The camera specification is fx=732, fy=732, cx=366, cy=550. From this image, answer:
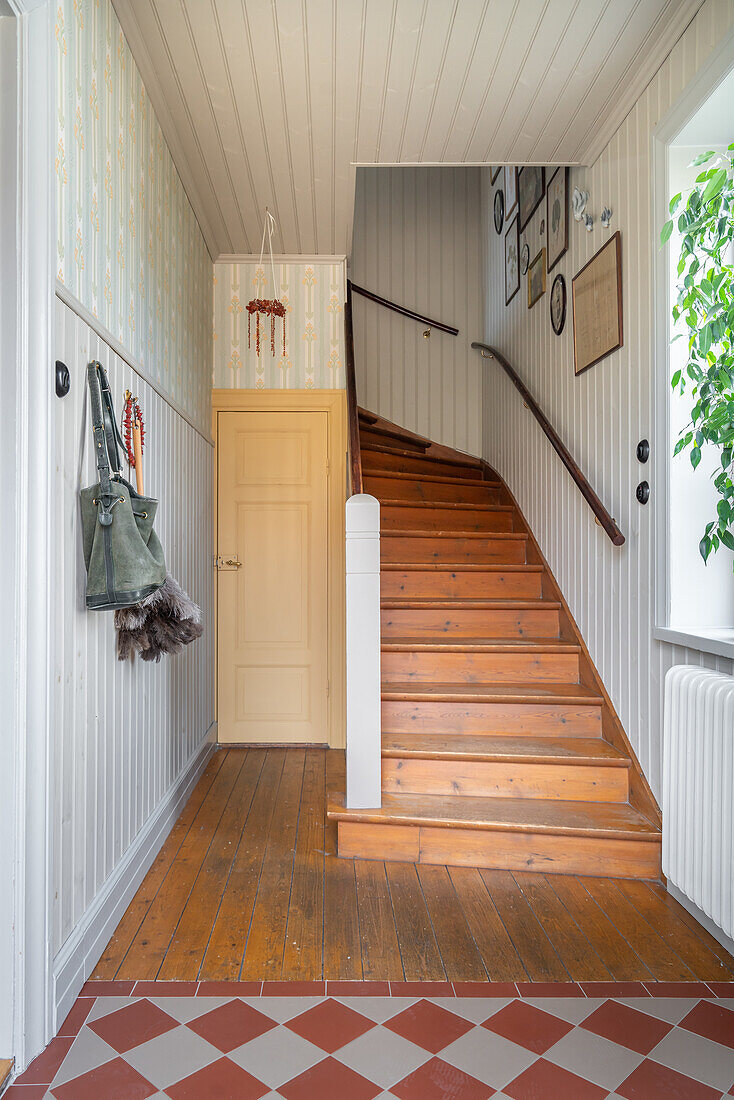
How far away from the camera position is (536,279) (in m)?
3.91

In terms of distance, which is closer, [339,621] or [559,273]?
[559,273]

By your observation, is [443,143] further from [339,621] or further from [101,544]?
[339,621]

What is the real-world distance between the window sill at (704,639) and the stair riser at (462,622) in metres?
1.11

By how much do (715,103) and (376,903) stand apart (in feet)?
8.67

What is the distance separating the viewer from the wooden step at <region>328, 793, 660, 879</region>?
2492 mm

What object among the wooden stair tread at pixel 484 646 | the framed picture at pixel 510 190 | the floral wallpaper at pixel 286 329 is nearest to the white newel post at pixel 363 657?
the wooden stair tread at pixel 484 646

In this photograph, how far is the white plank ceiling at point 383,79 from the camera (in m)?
2.24

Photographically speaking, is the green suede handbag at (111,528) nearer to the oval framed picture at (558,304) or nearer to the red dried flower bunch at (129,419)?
the red dried flower bunch at (129,419)

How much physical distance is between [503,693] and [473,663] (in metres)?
0.27

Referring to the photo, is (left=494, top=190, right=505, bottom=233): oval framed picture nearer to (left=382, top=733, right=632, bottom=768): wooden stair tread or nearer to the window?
the window

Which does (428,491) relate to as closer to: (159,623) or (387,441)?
(387,441)

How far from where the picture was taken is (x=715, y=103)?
7.14ft

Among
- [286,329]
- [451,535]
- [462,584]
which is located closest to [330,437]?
[286,329]

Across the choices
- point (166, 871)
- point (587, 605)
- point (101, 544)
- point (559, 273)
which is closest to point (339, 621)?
point (587, 605)
